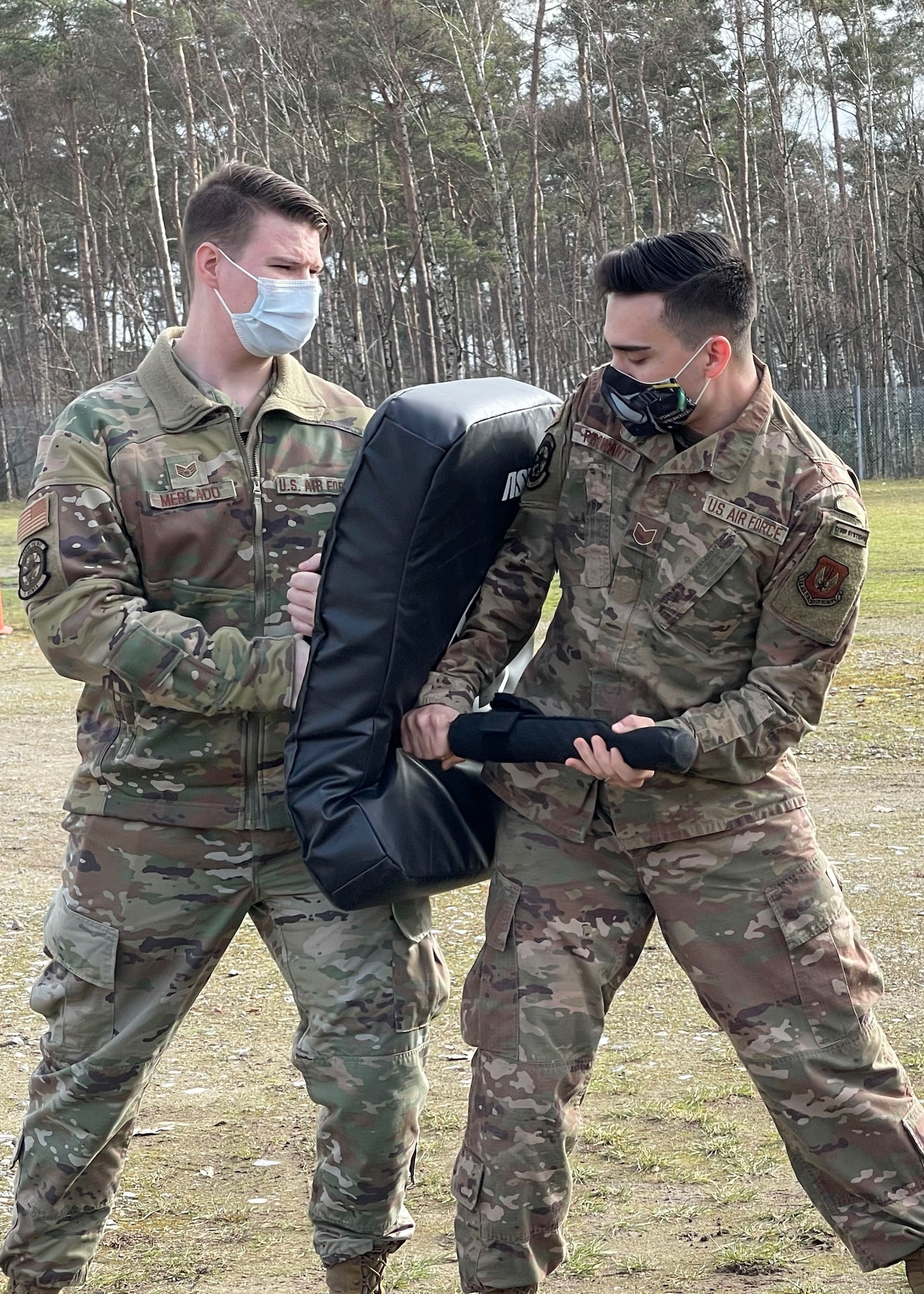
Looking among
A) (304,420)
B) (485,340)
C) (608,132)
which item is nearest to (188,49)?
(608,132)

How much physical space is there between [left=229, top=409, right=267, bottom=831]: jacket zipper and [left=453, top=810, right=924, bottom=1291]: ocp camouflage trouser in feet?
1.83

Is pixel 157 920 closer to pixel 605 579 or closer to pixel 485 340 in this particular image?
pixel 605 579

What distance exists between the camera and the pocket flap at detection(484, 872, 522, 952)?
2.83m

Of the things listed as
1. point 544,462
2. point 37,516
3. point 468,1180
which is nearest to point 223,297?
point 37,516

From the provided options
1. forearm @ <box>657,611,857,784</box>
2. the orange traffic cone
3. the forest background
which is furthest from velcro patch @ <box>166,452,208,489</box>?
the forest background

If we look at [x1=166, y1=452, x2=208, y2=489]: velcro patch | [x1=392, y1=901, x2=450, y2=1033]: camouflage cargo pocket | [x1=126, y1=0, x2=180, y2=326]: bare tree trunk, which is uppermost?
[x1=126, y1=0, x2=180, y2=326]: bare tree trunk

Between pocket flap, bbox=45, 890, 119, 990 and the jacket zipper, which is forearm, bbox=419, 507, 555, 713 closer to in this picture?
the jacket zipper

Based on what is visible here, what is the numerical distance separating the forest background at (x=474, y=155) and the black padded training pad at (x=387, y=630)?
21704mm

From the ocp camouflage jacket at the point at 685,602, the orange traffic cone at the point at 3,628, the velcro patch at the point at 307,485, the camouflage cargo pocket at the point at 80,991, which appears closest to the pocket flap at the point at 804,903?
the ocp camouflage jacket at the point at 685,602

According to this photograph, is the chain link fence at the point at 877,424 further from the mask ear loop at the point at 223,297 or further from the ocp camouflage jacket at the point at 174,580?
the ocp camouflage jacket at the point at 174,580

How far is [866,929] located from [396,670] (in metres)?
3.14

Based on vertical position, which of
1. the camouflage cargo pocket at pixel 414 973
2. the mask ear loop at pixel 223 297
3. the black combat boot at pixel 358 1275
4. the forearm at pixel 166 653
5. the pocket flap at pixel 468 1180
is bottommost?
the black combat boot at pixel 358 1275

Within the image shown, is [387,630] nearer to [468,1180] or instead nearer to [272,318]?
[272,318]

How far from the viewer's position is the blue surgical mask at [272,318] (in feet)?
10.0
